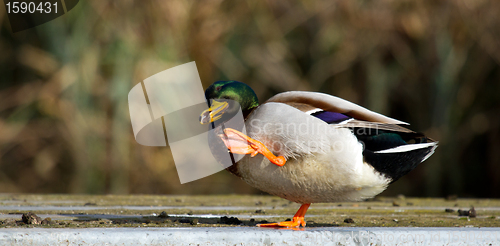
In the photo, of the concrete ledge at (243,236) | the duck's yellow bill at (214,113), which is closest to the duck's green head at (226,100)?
the duck's yellow bill at (214,113)

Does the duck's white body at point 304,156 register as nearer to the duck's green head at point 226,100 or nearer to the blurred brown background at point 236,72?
the duck's green head at point 226,100

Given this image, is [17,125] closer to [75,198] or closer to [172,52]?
[172,52]

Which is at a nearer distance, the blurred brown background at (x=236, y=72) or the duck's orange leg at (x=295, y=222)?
the duck's orange leg at (x=295, y=222)

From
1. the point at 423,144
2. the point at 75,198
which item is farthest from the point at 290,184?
the point at 75,198

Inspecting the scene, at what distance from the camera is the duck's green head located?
7.60ft

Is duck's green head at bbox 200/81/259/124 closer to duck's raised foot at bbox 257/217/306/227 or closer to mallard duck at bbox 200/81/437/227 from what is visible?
mallard duck at bbox 200/81/437/227

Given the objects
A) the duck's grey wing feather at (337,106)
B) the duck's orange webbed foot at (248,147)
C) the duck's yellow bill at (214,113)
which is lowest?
the duck's orange webbed foot at (248,147)

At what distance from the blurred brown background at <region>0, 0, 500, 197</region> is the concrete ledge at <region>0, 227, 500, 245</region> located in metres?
3.96

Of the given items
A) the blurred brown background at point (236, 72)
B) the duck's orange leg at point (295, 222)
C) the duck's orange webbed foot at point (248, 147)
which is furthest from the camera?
the blurred brown background at point (236, 72)

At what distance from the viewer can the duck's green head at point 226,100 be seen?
232cm

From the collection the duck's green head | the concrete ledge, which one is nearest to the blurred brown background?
the duck's green head

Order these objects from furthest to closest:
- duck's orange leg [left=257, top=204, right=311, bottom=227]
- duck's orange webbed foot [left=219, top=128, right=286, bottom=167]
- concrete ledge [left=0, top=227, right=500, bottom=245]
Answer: duck's orange leg [left=257, top=204, right=311, bottom=227] → duck's orange webbed foot [left=219, top=128, right=286, bottom=167] → concrete ledge [left=0, top=227, right=500, bottom=245]

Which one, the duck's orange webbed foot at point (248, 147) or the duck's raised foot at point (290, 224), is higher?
the duck's orange webbed foot at point (248, 147)

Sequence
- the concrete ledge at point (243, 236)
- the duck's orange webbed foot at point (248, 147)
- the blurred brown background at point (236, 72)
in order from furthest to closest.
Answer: the blurred brown background at point (236, 72)
the duck's orange webbed foot at point (248, 147)
the concrete ledge at point (243, 236)
